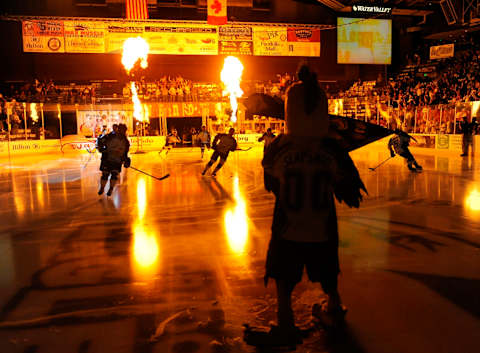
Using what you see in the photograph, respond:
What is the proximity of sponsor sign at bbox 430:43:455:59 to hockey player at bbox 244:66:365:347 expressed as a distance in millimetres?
31631

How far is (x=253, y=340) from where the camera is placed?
322cm

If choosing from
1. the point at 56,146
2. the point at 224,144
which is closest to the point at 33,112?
the point at 56,146

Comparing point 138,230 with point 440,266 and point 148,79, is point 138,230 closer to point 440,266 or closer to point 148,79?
point 440,266

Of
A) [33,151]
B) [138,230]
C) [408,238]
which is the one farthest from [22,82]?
[408,238]

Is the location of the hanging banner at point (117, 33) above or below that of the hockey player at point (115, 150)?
above

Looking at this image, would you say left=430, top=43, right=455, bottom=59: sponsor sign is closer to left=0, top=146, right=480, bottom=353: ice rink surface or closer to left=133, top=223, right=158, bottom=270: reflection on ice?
left=0, top=146, right=480, bottom=353: ice rink surface

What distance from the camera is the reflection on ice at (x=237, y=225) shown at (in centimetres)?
593

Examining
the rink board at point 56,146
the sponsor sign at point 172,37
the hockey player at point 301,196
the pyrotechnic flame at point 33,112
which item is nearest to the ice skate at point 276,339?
the hockey player at point 301,196

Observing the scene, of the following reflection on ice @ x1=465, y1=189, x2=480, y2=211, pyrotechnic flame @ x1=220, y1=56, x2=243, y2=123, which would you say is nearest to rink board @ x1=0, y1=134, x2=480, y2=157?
pyrotechnic flame @ x1=220, y1=56, x2=243, y2=123

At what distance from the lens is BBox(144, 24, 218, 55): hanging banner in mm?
29769

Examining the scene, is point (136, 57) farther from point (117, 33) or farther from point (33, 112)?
point (33, 112)

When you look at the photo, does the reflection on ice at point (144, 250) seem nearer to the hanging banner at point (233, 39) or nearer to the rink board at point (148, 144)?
the rink board at point (148, 144)

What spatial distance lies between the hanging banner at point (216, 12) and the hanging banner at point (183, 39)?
4344mm

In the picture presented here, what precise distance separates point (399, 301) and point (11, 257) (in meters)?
4.81
